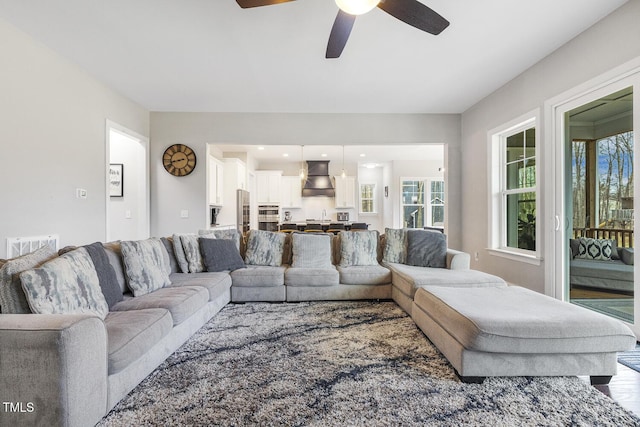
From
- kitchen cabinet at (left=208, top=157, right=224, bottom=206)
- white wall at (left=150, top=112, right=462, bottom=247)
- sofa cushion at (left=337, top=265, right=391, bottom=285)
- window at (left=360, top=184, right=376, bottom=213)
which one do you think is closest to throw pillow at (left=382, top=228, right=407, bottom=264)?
sofa cushion at (left=337, top=265, right=391, bottom=285)

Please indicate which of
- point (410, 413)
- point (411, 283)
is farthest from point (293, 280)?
point (410, 413)

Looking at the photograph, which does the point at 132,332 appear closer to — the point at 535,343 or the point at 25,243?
the point at 25,243

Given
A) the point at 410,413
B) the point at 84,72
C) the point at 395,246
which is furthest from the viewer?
the point at 395,246

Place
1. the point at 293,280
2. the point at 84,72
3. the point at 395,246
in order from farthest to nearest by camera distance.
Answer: the point at 395,246, the point at 84,72, the point at 293,280

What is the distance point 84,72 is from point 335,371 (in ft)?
14.2

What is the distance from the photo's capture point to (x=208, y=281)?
2.89m

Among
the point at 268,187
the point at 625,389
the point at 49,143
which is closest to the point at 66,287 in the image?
the point at 49,143

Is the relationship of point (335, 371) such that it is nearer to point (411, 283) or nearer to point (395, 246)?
point (411, 283)

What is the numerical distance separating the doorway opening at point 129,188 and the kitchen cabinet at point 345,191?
17.2 feet

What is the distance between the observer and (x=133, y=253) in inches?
101

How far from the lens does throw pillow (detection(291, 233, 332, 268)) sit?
12.0ft

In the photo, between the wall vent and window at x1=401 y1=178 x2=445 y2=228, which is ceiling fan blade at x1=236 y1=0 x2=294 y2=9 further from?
window at x1=401 y1=178 x2=445 y2=228

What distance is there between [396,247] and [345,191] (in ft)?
17.3

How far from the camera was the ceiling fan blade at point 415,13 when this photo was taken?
190 centimetres
